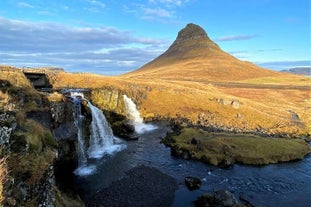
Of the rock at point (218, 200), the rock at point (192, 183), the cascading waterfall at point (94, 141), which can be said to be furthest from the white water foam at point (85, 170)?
the rock at point (218, 200)

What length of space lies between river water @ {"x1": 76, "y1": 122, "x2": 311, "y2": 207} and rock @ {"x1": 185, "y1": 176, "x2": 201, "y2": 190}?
630 mm

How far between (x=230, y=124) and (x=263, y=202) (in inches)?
1691

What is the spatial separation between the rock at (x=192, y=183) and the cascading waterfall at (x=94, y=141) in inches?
527

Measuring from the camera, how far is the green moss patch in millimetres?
47500

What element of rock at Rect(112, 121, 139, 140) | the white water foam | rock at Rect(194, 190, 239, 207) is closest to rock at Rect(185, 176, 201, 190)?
rock at Rect(194, 190, 239, 207)

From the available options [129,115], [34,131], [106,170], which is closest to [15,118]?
[34,131]

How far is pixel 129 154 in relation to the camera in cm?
4891

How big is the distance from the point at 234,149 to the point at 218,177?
11.6 meters

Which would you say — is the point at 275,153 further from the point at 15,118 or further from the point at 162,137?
the point at 15,118

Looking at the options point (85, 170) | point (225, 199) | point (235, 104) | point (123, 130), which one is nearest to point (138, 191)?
point (85, 170)

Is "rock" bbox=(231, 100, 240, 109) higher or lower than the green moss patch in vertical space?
higher

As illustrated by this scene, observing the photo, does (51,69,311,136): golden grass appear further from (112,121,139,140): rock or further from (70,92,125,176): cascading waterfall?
(70,92,125,176): cascading waterfall

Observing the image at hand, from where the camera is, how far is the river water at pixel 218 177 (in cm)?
3491

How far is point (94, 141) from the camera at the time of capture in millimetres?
50938
